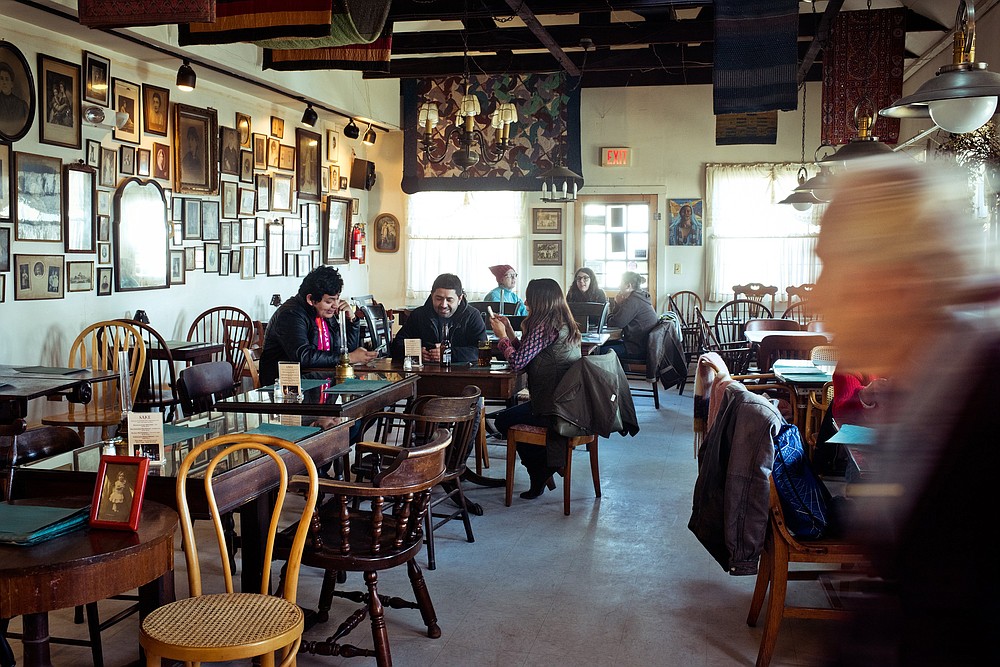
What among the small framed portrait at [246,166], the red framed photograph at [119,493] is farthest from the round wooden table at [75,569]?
the small framed portrait at [246,166]

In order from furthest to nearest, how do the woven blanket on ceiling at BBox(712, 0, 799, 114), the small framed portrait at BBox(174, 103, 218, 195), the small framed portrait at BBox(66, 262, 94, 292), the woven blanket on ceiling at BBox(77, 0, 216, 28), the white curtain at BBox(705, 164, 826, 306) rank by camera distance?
the white curtain at BBox(705, 164, 826, 306) → the small framed portrait at BBox(174, 103, 218, 195) → the small framed portrait at BBox(66, 262, 94, 292) → the woven blanket on ceiling at BBox(712, 0, 799, 114) → the woven blanket on ceiling at BBox(77, 0, 216, 28)

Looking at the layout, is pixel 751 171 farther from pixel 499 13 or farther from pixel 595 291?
pixel 499 13

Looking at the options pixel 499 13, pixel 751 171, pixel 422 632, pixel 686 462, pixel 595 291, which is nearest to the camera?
pixel 422 632

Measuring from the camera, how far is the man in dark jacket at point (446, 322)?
607 centimetres

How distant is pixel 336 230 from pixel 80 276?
445 centimetres

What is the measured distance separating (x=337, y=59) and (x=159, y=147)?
248cm

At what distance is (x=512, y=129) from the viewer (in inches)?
396

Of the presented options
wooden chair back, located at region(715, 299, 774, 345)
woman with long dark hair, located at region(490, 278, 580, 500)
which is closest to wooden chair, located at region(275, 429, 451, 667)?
woman with long dark hair, located at region(490, 278, 580, 500)

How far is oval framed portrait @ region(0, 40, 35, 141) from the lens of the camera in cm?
599

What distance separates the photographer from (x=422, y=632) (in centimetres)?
363

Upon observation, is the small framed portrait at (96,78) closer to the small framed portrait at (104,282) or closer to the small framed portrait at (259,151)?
the small framed portrait at (104,282)

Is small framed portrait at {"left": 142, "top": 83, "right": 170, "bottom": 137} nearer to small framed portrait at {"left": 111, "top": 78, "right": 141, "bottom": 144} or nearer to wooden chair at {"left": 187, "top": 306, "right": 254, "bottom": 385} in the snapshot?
small framed portrait at {"left": 111, "top": 78, "right": 141, "bottom": 144}

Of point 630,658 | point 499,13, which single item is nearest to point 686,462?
point 630,658

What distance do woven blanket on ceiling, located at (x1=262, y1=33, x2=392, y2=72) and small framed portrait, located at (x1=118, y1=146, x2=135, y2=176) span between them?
190 centimetres
